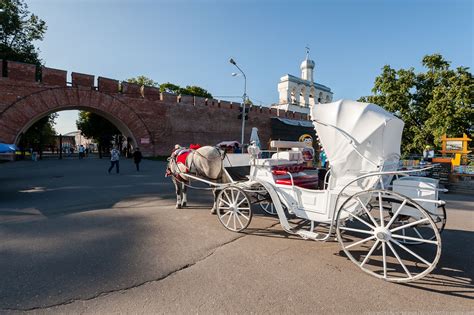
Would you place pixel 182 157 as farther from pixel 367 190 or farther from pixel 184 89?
pixel 184 89

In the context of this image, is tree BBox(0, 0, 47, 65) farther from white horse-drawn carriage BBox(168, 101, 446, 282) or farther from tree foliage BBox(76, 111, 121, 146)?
white horse-drawn carriage BBox(168, 101, 446, 282)

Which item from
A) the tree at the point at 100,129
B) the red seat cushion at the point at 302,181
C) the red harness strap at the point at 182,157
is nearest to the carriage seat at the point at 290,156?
the red seat cushion at the point at 302,181

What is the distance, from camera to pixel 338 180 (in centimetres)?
359

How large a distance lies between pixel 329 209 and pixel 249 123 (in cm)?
3067

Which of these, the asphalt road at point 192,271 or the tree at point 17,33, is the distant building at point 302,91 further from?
the asphalt road at point 192,271

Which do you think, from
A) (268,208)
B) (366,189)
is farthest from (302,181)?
(268,208)

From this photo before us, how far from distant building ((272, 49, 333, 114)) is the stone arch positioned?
29.7 metres

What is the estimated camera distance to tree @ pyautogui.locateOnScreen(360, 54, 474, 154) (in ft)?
51.5

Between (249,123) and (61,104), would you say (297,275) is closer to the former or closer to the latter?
(61,104)

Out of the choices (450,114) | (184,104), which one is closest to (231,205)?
(450,114)

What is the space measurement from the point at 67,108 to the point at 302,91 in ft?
130

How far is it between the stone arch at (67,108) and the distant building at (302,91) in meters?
29.7

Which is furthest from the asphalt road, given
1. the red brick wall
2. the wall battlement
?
the wall battlement

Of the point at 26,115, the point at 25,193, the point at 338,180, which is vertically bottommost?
the point at 25,193
